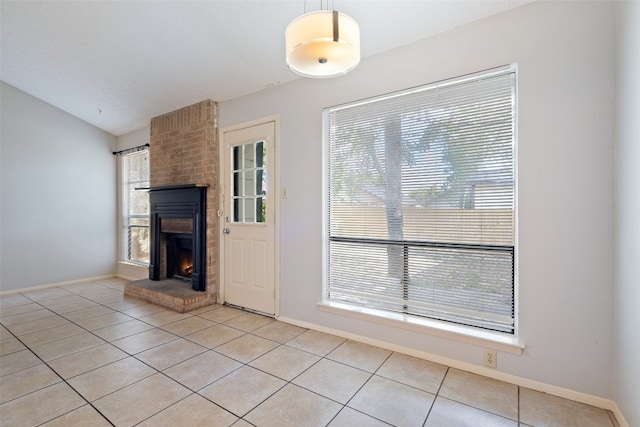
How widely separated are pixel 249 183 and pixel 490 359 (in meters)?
2.82

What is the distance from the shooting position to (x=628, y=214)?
62.3 inches

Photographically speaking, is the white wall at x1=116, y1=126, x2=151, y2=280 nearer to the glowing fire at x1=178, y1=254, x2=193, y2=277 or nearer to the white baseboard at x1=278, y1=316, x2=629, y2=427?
the glowing fire at x1=178, y1=254, x2=193, y2=277

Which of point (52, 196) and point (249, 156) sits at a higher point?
point (249, 156)

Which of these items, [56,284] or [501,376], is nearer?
[501,376]

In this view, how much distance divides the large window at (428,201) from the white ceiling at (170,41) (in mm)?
544

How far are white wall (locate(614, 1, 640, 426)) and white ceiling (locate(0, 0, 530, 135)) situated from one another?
68 cm

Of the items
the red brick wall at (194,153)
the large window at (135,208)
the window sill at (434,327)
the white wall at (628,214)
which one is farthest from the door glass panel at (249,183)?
the white wall at (628,214)

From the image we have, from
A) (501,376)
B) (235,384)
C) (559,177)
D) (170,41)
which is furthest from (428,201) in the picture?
(170,41)

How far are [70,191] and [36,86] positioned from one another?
155 cm

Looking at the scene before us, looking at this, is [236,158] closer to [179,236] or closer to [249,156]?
[249,156]

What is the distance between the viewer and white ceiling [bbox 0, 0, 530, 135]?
221cm

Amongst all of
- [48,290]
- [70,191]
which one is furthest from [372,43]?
[48,290]

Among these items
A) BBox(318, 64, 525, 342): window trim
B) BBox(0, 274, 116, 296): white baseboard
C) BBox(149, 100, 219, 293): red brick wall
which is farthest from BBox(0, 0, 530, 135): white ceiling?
BBox(0, 274, 116, 296): white baseboard

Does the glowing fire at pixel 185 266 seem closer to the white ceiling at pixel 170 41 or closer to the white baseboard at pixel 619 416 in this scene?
the white ceiling at pixel 170 41
